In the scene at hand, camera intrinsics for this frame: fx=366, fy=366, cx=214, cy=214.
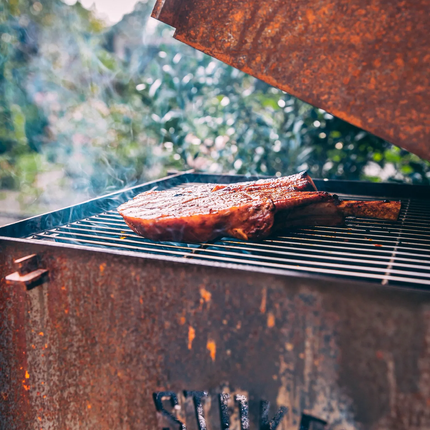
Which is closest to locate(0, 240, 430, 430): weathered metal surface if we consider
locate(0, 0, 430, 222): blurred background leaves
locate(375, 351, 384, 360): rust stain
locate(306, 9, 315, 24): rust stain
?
locate(375, 351, 384, 360): rust stain

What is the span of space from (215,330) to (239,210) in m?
0.77

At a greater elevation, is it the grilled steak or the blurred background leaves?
the blurred background leaves

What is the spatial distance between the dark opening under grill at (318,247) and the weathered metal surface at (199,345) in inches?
10.2

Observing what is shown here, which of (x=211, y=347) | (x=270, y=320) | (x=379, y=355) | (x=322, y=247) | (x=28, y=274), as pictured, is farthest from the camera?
(x=322, y=247)

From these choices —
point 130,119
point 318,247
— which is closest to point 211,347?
point 318,247

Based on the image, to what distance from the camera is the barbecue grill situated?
4.93 ft

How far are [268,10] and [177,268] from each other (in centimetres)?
133

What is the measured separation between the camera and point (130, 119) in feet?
22.0

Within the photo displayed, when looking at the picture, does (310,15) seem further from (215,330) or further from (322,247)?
(215,330)

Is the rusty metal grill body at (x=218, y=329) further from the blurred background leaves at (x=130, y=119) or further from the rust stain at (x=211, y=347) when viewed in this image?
the blurred background leaves at (x=130, y=119)

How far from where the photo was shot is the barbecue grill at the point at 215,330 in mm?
1503

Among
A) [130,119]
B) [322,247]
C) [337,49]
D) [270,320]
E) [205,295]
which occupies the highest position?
[130,119]

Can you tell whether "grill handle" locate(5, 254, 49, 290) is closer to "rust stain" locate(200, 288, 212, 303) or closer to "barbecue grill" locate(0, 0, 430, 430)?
"barbecue grill" locate(0, 0, 430, 430)

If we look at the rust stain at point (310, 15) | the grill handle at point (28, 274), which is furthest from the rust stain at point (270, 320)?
the rust stain at point (310, 15)
